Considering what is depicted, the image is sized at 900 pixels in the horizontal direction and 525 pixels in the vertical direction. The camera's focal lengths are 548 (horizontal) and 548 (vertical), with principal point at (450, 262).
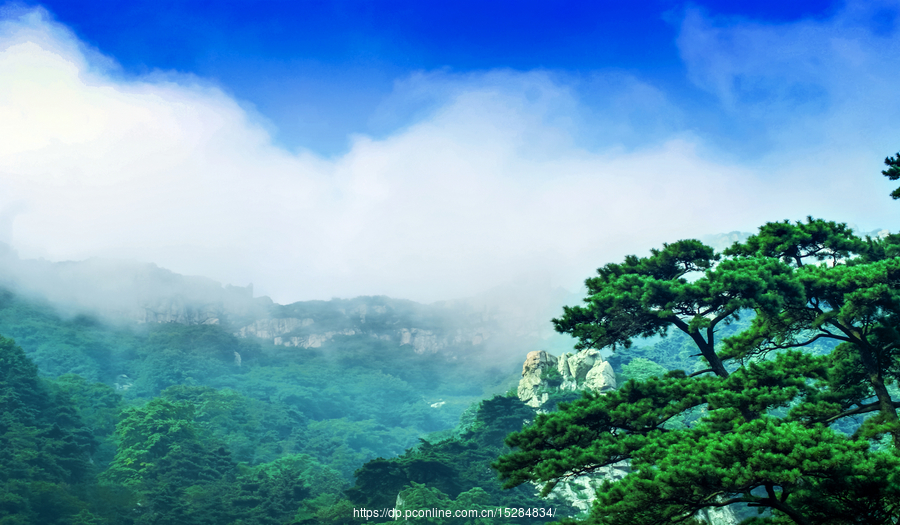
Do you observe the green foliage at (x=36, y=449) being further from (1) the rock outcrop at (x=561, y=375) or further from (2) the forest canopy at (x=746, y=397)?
(1) the rock outcrop at (x=561, y=375)

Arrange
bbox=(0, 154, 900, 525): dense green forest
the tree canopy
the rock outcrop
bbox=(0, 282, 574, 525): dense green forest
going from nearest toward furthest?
the tree canopy → bbox=(0, 154, 900, 525): dense green forest → bbox=(0, 282, 574, 525): dense green forest → the rock outcrop

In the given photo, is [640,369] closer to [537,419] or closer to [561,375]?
[561,375]

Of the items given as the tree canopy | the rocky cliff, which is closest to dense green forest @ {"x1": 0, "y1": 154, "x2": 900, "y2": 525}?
the tree canopy

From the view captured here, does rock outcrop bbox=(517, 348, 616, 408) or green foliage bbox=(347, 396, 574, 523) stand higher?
rock outcrop bbox=(517, 348, 616, 408)

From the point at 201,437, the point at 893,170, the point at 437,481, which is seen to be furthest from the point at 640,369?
the point at 893,170

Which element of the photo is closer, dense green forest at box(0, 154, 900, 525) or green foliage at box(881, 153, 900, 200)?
dense green forest at box(0, 154, 900, 525)

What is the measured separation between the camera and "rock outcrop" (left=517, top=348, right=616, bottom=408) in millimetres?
41125

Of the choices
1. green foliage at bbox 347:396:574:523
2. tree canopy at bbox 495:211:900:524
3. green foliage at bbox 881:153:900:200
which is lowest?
green foliage at bbox 347:396:574:523

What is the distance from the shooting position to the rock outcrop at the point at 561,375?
135ft

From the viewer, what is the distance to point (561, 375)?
141 feet

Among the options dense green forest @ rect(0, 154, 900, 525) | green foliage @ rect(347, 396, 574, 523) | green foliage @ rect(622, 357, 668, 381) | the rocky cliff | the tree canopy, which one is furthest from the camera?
green foliage @ rect(622, 357, 668, 381)

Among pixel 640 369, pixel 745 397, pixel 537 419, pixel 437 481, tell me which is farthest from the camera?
pixel 640 369

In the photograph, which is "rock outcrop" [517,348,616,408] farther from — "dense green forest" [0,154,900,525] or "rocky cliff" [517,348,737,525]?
"dense green forest" [0,154,900,525]

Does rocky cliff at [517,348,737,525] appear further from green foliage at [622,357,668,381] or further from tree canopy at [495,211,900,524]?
tree canopy at [495,211,900,524]
